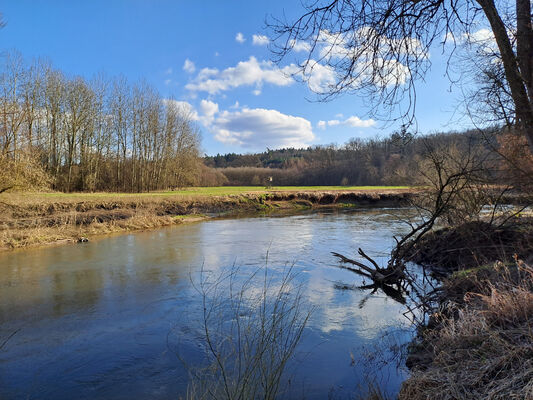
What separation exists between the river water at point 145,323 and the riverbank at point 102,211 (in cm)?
216

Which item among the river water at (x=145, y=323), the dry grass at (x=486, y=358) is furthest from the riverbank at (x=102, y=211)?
the dry grass at (x=486, y=358)

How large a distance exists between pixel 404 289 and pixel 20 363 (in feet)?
24.0

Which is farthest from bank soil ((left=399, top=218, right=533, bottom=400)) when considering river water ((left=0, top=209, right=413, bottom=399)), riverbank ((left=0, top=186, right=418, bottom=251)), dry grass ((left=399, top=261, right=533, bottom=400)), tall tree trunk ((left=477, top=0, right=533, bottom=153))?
riverbank ((left=0, top=186, right=418, bottom=251))

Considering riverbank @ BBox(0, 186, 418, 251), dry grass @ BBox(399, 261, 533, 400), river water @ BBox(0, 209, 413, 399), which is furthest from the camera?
riverbank @ BBox(0, 186, 418, 251)

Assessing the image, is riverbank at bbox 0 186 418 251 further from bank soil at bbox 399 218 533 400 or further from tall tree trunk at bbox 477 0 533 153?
bank soil at bbox 399 218 533 400

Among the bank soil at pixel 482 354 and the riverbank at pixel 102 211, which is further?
the riverbank at pixel 102 211

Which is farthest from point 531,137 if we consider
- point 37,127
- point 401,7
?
point 37,127

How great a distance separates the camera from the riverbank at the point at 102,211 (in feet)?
48.7

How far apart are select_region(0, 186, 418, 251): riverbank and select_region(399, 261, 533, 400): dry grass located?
1412 cm

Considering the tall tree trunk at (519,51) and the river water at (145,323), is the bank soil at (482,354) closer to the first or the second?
the river water at (145,323)

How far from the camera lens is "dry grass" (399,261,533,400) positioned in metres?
2.81

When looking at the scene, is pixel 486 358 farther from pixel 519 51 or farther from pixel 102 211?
pixel 102 211

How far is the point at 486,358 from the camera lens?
3312mm

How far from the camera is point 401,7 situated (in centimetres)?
431
